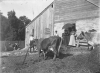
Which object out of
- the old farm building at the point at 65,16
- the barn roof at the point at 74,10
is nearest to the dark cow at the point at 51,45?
the old farm building at the point at 65,16

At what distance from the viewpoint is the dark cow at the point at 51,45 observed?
26.3ft

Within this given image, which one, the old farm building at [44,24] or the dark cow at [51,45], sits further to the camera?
the old farm building at [44,24]

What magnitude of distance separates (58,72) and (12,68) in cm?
278

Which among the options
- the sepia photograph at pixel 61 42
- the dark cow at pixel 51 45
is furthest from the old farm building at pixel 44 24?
the dark cow at pixel 51 45

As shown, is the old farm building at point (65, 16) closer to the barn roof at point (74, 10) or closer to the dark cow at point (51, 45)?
the barn roof at point (74, 10)

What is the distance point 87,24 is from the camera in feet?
41.7

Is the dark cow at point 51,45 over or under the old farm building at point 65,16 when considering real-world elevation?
under

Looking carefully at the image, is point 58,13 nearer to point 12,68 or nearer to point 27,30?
point 27,30

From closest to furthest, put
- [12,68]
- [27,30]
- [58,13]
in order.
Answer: [12,68], [58,13], [27,30]

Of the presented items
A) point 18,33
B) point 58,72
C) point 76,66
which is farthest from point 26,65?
point 18,33

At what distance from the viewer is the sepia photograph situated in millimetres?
6552

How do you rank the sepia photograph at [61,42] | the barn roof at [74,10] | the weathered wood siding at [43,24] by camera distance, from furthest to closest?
the weathered wood siding at [43,24] → the barn roof at [74,10] → the sepia photograph at [61,42]

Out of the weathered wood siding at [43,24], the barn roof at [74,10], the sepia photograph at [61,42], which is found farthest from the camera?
the weathered wood siding at [43,24]

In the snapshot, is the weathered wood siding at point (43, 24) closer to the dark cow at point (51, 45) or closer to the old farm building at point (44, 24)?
the old farm building at point (44, 24)
